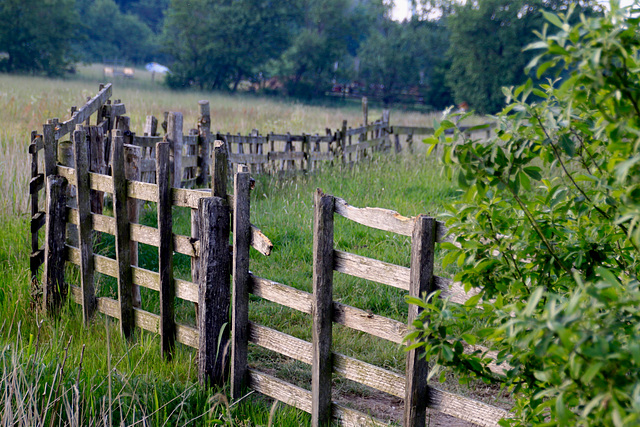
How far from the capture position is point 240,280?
11.9ft

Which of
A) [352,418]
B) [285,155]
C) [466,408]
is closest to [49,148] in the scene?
[352,418]

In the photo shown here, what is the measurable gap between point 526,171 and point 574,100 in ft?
1.04

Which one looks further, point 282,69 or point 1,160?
point 282,69

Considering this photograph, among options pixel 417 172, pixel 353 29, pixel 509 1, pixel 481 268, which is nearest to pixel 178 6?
pixel 353 29

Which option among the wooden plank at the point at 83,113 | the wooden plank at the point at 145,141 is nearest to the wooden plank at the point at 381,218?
the wooden plank at the point at 83,113

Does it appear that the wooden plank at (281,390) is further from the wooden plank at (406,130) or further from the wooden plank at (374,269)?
the wooden plank at (406,130)

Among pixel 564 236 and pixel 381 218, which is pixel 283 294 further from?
pixel 564 236

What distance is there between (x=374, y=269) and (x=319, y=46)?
56589 millimetres

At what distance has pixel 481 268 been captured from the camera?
6.33ft

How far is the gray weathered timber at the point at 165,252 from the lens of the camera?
3.98 meters

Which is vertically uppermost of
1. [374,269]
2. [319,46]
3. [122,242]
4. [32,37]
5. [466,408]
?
[319,46]

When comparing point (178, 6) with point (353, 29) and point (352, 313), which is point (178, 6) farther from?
point (352, 313)

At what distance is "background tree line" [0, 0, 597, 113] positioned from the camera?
155 ft

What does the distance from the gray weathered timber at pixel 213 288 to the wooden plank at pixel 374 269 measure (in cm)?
87
